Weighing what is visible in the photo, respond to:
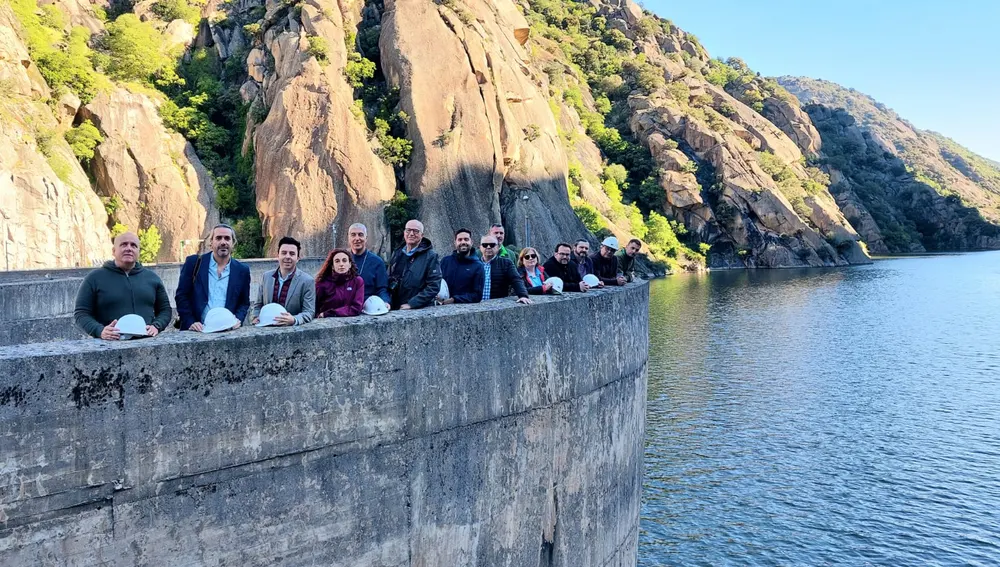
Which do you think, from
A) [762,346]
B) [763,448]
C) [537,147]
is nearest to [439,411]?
[763,448]

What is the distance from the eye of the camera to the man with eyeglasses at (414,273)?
19.9 feet

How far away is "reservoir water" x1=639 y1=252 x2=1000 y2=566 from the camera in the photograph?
40.6 feet

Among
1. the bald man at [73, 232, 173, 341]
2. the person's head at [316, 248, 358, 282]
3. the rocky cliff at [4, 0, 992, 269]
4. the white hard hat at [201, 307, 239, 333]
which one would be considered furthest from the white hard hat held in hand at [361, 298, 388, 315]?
the rocky cliff at [4, 0, 992, 269]

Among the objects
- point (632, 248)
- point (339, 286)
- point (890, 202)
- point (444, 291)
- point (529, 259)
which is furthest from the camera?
point (890, 202)

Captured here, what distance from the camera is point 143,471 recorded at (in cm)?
361

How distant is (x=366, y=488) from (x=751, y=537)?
1074cm

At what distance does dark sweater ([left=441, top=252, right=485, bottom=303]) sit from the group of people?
11mm

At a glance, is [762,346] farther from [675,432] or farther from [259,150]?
[259,150]

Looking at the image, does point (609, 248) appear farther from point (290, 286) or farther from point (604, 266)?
point (290, 286)

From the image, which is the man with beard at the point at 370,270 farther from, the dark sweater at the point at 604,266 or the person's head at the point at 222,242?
the dark sweater at the point at 604,266

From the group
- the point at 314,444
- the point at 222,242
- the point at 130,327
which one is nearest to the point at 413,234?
the point at 222,242

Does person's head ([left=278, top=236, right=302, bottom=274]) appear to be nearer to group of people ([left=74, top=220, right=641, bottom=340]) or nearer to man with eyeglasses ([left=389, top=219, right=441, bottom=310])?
group of people ([left=74, top=220, right=641, bottom=340])

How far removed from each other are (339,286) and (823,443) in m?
16.1

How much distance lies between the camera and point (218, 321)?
403cm
